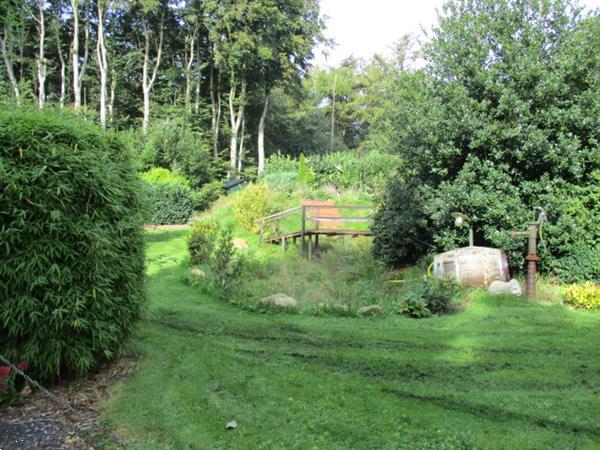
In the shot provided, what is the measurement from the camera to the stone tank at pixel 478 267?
7.59 m

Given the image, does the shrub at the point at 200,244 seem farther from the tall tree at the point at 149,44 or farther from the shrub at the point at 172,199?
the tall tree at the point at 149,44

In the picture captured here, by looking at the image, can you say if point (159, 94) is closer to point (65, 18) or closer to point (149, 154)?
point (65, 18)

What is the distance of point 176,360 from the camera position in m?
4.22

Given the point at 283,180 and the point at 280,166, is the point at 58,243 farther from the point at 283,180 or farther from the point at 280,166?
the point at 280,166

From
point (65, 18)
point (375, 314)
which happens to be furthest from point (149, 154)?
point (375, 314)

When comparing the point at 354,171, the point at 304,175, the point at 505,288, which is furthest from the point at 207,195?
the point at 505,288

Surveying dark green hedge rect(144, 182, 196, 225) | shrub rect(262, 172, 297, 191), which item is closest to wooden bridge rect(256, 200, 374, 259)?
shrub rect(262, 172, 297, 191)

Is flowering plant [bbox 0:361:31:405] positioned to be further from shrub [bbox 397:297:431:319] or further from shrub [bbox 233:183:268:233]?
shrub [bbox 233:183:268:233]

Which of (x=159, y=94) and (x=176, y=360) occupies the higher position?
(x=159, y=94)

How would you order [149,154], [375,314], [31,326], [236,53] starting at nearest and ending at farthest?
[31,326] < [375,314] < [149,154] < [236,53]

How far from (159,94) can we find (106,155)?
1105 inches

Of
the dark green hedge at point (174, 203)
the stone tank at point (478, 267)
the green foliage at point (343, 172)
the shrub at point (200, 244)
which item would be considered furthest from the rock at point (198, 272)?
the green foliage at point (343, 172)

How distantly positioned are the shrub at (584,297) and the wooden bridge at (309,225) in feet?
15.8

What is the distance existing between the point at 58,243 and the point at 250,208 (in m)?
11.8
